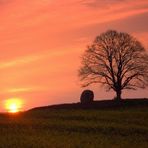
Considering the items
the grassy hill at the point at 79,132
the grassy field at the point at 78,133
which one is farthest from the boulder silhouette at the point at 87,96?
the grassy field at the point at 78,133

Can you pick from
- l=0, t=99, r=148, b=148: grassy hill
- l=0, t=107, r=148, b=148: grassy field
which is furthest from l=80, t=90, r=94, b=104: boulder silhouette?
l=0, t=107, r=148, b=148: grassy field

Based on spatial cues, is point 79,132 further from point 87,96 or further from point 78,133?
point 87,96

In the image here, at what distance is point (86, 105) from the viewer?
74562mm

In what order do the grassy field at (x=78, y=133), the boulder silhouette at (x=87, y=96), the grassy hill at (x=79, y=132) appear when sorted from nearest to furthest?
the grassy field at (x=78, y=133), the grassy hill at (x=79, y=132), the boulder silhouette at (x=87, y=96)

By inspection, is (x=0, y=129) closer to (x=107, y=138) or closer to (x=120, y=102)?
(x=107, y=138)

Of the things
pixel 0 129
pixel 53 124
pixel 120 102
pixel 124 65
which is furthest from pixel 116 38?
pixel 0 129

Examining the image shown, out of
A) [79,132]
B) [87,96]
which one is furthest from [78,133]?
[87,96]

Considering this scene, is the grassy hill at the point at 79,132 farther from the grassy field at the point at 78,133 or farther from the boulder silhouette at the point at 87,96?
the boulder silhouette at the point at 87,96

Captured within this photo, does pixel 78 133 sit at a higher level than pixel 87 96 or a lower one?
lower

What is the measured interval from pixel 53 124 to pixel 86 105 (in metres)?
27.1

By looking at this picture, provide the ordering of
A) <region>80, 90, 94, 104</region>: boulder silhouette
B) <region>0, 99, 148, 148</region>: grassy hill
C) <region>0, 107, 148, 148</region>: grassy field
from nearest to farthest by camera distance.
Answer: <region>0, 107, 148, 148</region>: grassy field
<region>0, 99, 148, 148</region>: grassy hill
<region>80, 90, 94, 104</region>: boulder silhouette

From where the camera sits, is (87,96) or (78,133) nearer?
(78,133)

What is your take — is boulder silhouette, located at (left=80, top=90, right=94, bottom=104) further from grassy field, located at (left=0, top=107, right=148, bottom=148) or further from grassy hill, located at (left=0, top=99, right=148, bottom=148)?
grassy field, located at (left=0, top=107, right=148, bottom=148)

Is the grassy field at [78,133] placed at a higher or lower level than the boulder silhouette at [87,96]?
lower
